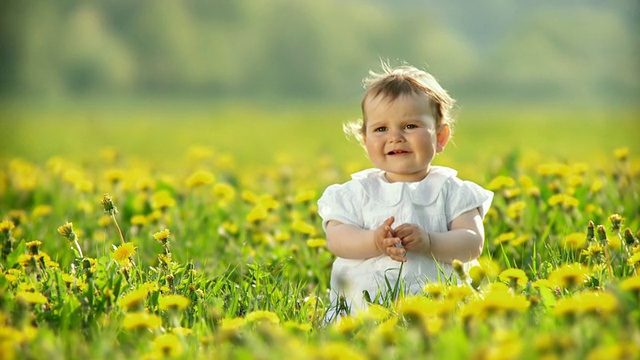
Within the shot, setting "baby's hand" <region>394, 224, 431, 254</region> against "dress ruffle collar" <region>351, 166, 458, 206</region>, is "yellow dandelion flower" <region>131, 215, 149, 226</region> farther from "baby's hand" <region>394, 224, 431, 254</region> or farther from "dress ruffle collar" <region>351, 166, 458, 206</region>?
"baby's hand" <region>394, 224, 431, 254</region>

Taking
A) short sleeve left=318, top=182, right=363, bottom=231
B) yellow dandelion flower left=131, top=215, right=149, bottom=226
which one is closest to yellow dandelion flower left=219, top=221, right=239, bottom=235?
yellow dandelion flower left=131, top=215, right=149, bottom=226

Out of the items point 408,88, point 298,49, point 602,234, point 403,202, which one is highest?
point 298,49

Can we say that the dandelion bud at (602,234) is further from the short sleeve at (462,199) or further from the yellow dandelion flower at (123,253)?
the yellow dandelion flower at (123,253)

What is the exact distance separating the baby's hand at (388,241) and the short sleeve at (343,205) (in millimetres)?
319

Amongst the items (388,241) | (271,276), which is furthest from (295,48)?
(388,241)

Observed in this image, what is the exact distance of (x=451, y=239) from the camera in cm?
307

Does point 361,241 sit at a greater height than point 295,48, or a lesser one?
lesser

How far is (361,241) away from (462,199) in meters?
0.46

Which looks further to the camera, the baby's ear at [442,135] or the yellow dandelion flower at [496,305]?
the baby's ear at [442,135]

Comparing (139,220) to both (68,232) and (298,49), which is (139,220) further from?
(298,49)

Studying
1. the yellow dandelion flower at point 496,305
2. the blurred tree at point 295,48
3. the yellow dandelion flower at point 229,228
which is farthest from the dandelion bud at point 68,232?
the blurred tree at point 295,48

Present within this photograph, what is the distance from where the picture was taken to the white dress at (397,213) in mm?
3122

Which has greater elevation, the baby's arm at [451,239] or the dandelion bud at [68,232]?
the dandelion bud at [68,232]

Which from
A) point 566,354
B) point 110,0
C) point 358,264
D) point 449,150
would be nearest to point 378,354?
point 566,354
